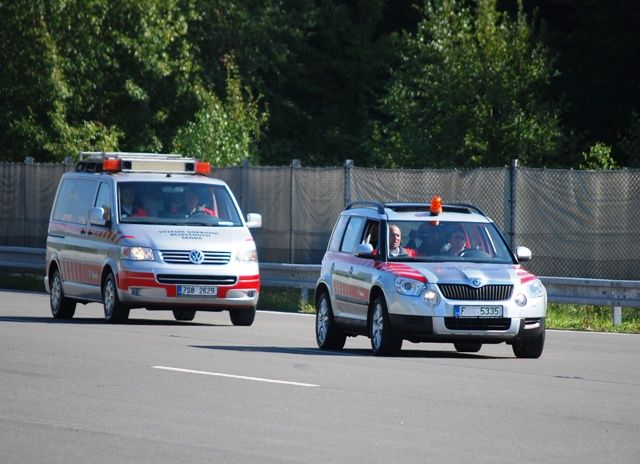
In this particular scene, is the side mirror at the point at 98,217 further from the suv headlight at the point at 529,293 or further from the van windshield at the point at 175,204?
the suv headlight at the point at 529,293

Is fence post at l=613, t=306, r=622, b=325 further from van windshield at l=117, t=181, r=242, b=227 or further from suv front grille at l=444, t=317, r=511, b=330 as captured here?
suv front grille at l=444, t=317, r=511, b=330

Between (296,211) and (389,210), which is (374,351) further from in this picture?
(296,211)

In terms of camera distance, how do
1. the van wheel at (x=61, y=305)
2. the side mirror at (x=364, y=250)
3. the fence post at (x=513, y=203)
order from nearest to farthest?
1. the side mirror at (x=364, y=250)
2. the van wheel at (x=61, y=305)
3. the fence post at (x=513, y=203)

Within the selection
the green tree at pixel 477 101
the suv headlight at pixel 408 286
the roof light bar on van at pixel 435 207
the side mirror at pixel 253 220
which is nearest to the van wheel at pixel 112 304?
the side mirror at pixel 253 220

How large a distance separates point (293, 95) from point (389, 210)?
41.5 metres

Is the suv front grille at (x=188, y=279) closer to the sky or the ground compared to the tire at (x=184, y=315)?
closer to the sky

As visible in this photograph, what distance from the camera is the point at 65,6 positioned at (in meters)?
45.1

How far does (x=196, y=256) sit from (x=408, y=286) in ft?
16.9

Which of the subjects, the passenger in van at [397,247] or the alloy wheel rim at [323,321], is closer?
the passenger in van at [397,247]

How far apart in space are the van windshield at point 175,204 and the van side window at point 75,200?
Result: 94 centimetres

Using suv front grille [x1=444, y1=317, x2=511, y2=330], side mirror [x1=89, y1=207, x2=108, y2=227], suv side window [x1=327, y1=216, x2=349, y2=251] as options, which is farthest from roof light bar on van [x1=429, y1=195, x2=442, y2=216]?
side mirror [x1=89, y1=207, x2=108, y2=227]

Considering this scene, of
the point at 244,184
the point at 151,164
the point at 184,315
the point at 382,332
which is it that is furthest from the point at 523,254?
the point at 244,184

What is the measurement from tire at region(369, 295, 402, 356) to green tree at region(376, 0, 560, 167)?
21.8 meters

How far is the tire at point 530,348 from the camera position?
17359 millimetres
